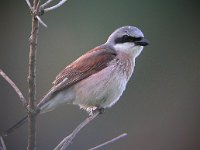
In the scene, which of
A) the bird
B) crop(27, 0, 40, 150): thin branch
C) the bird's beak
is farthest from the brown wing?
crop(27, 0, 40, 150): thin branch

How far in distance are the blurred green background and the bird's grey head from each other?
5.78ft

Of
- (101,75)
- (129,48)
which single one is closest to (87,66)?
(101,75)

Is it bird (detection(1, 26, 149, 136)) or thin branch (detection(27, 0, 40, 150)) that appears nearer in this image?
thin branch (detection(27, 0, 40, 150))

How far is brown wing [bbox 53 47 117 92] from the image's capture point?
3.68 meters

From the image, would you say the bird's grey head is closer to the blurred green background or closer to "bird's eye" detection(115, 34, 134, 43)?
"bird's eye" detection(115, 34, 134, 43)

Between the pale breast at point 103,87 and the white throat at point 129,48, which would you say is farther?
the white throat at point 129,48

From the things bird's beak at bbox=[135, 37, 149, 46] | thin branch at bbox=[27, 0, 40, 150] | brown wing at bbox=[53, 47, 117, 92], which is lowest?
brown wing at bbox=[53, 47, 117, 92]

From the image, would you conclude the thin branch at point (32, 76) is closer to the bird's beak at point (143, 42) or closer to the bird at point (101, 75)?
the bird at point (101, 75)

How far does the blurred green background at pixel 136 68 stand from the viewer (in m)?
5.77

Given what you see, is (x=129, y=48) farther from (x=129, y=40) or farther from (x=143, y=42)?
(x=143, y=42)

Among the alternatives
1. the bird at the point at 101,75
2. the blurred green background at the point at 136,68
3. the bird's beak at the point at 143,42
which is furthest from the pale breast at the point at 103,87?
the blurred green background at the point at 136,68

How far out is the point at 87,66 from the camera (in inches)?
149

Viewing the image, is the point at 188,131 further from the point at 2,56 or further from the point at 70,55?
the point at 2,56

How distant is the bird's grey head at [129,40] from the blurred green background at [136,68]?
1.76 meters
